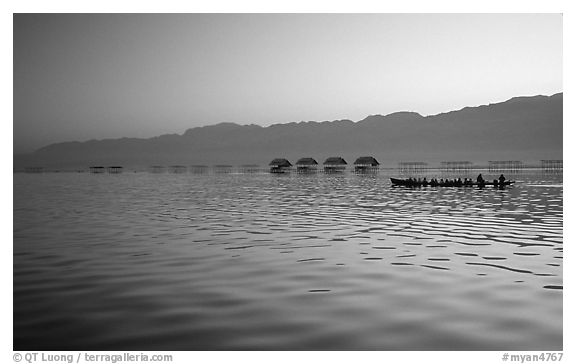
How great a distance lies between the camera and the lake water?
1011 centimetres

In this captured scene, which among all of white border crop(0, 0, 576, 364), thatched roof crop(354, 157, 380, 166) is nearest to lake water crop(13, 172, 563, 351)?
white border crop(0, 0, 576, 364)

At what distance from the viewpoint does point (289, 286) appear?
14.0m

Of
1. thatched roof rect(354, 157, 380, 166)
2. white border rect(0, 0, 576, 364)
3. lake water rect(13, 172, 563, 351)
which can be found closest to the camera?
lake water rect(13, 172, 563, 351)

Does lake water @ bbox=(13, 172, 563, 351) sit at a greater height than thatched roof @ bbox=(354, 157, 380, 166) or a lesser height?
lesser

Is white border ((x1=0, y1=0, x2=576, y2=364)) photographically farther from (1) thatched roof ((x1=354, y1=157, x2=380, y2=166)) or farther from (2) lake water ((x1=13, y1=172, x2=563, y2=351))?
(1) thatched roof ((x1=354, y1=157, x2=380, y2=166))

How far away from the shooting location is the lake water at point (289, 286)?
10.1 meters
